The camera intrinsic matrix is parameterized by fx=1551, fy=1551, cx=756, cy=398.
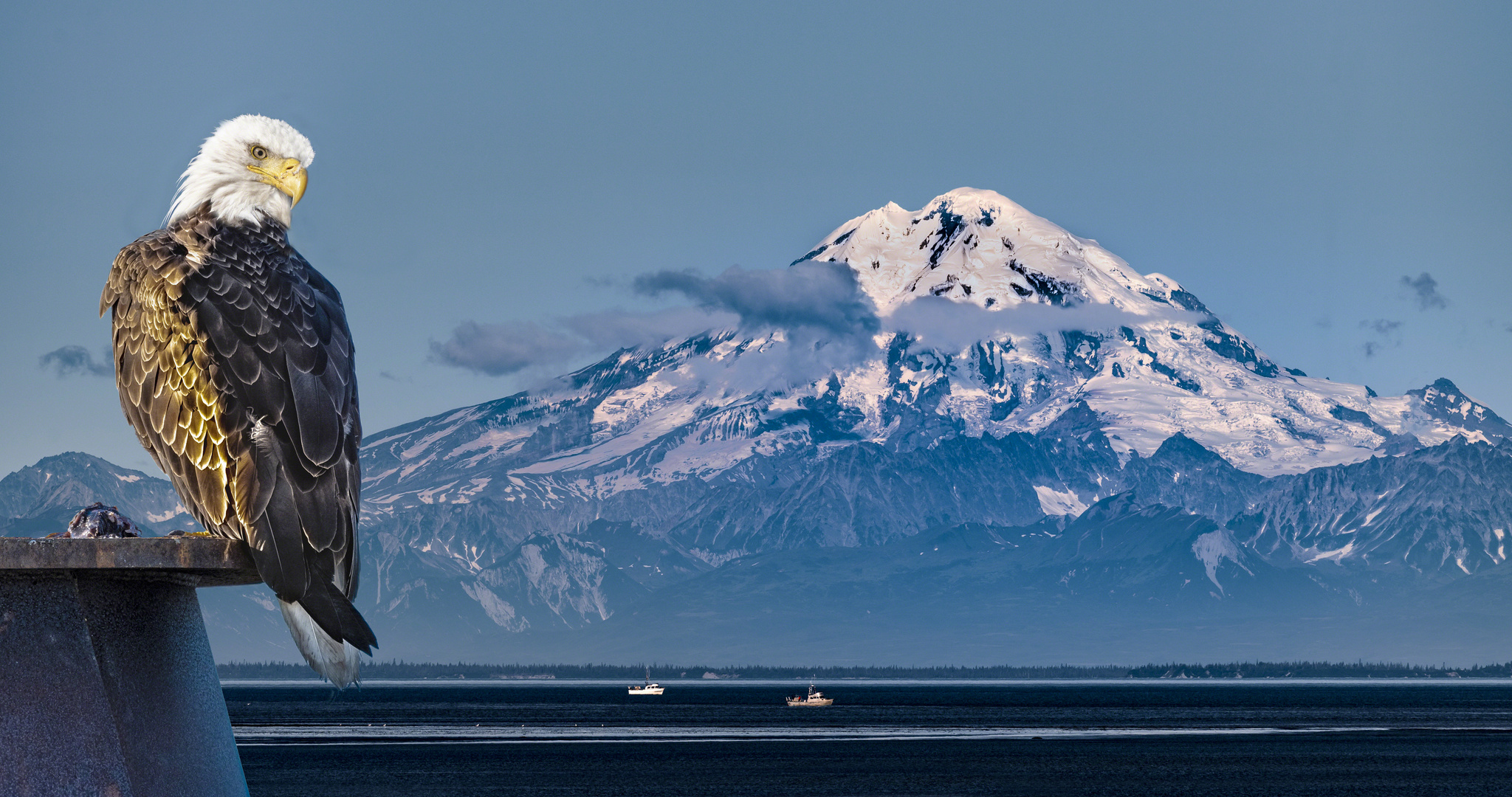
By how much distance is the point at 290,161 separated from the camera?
35.2 ft

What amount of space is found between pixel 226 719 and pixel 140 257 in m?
4.02

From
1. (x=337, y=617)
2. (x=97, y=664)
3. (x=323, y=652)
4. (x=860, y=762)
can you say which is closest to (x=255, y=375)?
(x=337, y=617)

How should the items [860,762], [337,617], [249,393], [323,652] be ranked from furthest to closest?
[860,762] < [323,652] < [249,393] < [337,617]

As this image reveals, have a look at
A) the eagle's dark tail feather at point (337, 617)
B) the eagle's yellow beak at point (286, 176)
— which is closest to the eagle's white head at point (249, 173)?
the eagle's yellow beak at point (286, 176)

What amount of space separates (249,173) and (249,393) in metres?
1.73

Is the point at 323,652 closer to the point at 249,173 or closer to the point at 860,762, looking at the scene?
the point at 249,173

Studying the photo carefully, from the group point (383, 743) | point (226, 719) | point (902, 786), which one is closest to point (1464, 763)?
point (902, 786)

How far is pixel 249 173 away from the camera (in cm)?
1081

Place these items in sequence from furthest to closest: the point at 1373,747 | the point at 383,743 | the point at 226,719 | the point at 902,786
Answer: the point at 1373,747 → the point at 383,743 → the point at 902,786 → the point at 226,719

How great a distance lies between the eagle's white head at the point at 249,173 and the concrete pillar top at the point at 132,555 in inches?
92.6

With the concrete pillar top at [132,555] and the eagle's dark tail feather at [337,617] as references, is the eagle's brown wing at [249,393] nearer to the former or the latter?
the eagle's dark tail feather at [337,617]

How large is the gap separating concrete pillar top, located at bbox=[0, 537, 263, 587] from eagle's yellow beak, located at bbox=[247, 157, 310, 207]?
2478mm

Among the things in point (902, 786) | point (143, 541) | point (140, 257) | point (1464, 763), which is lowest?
point (1464, 763)

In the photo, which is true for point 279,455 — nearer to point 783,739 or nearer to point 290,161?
point 290,161
